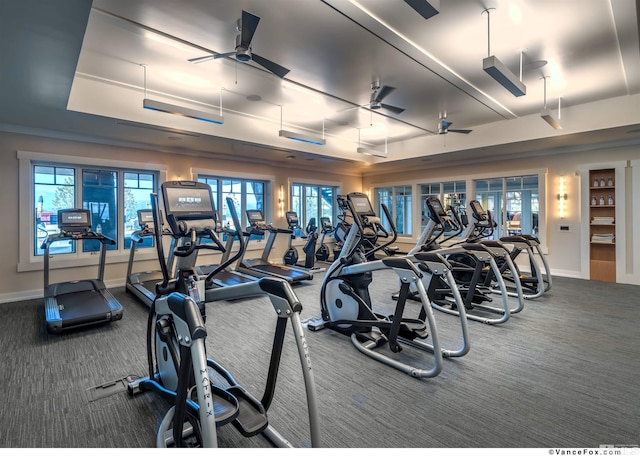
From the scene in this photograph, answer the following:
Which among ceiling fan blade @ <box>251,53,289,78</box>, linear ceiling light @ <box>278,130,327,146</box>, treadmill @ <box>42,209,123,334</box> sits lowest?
treadmill @ <box>42,209,123,334</box>

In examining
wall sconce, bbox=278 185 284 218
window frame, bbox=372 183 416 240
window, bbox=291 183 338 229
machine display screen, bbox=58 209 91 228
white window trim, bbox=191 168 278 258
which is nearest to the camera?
machine display screen, bbox=58 209 91 228

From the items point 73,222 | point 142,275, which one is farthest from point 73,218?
point 142,275

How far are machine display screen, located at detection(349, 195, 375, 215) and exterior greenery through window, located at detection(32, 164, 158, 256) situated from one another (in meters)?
4.40

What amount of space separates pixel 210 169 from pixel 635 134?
8.25m

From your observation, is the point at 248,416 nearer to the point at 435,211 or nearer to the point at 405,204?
the point at 435,211

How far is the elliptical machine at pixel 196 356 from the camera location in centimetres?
146

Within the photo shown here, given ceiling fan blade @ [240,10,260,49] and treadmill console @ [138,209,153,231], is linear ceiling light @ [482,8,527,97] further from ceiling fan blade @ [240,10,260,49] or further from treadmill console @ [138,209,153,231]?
treadmill console @ [138,209,153,231]

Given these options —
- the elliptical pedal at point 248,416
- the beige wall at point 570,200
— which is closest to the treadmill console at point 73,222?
the elliptical pedal at point 248,416

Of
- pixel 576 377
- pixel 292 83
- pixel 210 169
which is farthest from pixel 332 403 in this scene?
pixel 210 169

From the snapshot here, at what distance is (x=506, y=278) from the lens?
5559 mm

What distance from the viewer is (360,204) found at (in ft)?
11.6

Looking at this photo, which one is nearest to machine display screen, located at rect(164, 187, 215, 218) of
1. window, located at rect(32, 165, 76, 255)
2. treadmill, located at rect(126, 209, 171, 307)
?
treadmill, located at rect(126, 209, 171, 307)

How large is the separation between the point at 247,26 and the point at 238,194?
5585 millimetres

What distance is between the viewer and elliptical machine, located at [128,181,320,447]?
1461 mm
